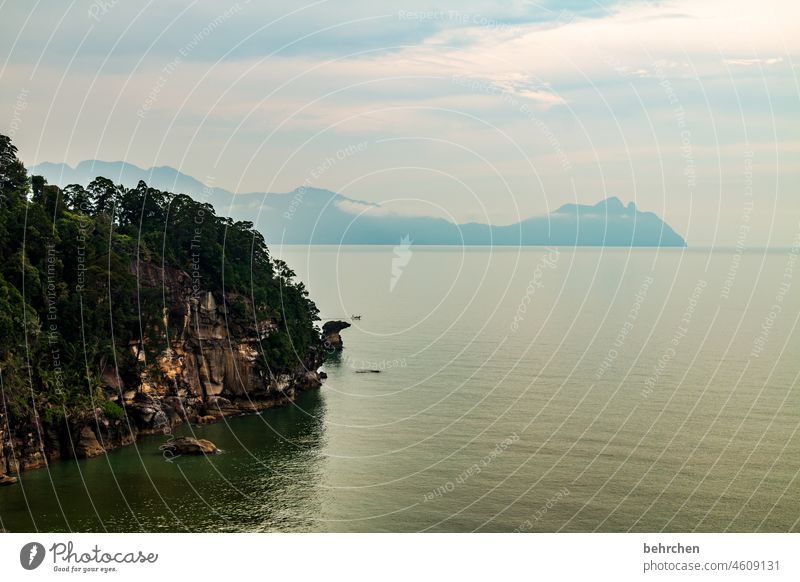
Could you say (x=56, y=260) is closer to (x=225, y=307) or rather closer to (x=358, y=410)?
(x=225, y=307)

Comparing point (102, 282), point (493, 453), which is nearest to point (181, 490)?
point (493, 453)

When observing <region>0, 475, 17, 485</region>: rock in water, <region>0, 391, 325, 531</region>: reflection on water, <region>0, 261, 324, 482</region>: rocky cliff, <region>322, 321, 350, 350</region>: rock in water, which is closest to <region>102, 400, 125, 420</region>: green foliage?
<region>0, 261, 324, 482</region>: rocky cliff

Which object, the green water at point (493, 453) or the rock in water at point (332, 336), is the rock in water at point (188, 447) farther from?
the rock in water at point (332, 336)

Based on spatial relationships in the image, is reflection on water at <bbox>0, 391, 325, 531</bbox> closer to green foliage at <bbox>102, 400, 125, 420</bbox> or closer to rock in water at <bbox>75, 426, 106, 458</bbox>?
rock in water at <bbox>75, 426, 106, 458</bbox>

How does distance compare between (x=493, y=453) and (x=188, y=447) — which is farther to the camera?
(x=188, y=447)

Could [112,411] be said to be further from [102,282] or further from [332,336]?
[332,336]

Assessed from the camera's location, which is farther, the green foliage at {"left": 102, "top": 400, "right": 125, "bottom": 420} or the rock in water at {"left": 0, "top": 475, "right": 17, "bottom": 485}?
the green foliage at {"left": 102, "top": 400, "right": 125, "bottom": 420}

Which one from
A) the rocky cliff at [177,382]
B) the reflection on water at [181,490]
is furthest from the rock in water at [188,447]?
the rocky cliff at [177,382]
